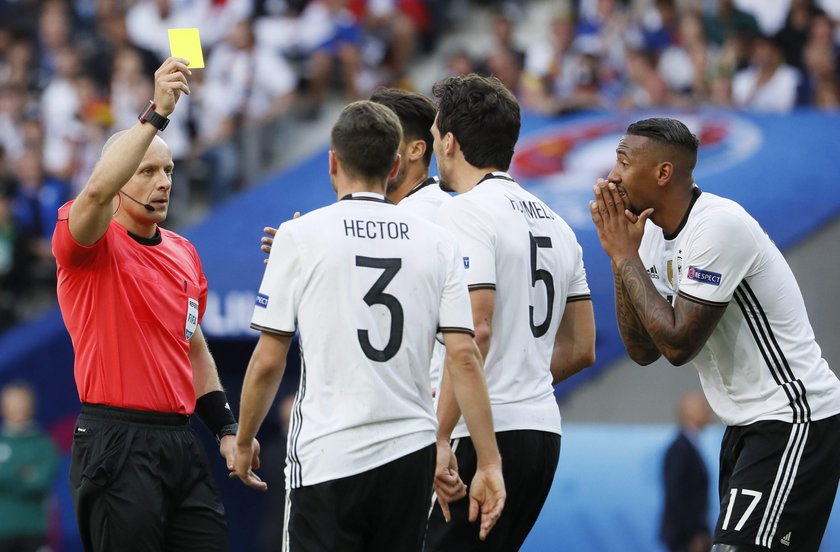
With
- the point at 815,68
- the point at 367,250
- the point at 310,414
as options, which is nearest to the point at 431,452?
the point at 310,414

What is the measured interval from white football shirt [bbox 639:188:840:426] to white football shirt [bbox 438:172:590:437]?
0.59m

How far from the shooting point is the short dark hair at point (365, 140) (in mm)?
4898

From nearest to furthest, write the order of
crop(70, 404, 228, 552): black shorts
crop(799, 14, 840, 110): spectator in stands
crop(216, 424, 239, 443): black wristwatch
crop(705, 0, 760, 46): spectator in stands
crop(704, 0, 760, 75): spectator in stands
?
crop(70, 404, 228, 552): black shorts → crop(216, 424, 239, 443): black wristwatch → crop(799, 14, 840, 110): spectator in stands → crop(704, 0, 760, 75): spectator in stands → crop(705, 0, 760, 46): spectator in stands

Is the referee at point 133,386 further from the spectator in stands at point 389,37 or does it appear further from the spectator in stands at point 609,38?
the spectator in stands at point 389,37

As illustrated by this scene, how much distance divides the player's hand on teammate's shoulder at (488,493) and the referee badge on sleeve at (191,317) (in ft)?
5.11

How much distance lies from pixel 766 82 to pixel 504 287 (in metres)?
8.26

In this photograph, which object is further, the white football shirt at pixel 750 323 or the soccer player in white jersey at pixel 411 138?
the soccer player in white jersey at pixel 411 138

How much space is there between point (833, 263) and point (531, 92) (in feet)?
12.6

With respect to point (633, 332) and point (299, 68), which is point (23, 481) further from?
point (633, 332)

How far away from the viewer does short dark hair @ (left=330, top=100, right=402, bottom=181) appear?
4.90 metres

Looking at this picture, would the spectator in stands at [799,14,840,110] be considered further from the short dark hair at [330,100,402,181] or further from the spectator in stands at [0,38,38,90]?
the spectator in stands at [0,38,38,90]

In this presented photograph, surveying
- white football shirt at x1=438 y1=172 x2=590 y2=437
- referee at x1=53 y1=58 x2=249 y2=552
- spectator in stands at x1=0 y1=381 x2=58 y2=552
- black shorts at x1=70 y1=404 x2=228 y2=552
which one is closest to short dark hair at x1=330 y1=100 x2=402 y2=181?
white football shirt at x1=438 y1=172 x2=590 y2=437

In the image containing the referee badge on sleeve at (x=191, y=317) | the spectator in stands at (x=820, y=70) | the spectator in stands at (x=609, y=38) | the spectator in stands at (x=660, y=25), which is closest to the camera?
the referee badge on sleeve at (x=191, y=317)

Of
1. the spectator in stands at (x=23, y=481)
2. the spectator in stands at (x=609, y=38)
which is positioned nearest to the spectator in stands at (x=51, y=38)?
the spectator in stands at (x=23, y=481)
